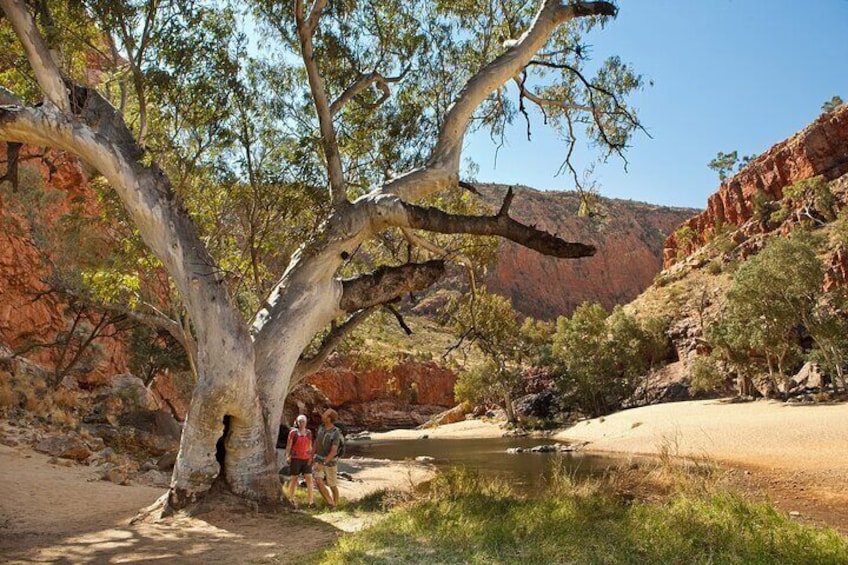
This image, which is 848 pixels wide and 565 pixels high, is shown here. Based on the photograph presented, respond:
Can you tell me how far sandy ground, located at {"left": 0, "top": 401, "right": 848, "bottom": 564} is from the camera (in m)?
4.87

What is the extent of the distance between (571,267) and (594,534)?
10206 cm

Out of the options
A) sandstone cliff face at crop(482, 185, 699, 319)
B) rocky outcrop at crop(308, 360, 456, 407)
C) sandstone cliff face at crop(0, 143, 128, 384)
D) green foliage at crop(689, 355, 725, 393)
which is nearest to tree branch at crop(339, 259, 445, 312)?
sandstone cliff face at crop(0, 143, 128, 384)

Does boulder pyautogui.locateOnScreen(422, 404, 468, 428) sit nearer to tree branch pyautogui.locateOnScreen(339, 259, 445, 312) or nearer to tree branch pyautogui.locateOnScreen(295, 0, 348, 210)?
tree branch pyautogui.locateOnScreen(339, 259, 445, 312)

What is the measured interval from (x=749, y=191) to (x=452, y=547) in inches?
2379

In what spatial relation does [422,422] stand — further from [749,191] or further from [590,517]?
[590,517]

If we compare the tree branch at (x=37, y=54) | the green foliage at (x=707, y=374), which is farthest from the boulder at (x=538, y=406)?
the tree branch at (x=37, y=54)

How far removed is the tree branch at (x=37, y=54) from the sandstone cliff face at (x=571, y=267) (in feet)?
297

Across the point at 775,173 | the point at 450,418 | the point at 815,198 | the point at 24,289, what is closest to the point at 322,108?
the point at 24,289

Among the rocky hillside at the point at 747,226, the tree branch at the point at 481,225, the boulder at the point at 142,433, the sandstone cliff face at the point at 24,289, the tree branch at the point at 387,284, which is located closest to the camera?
the tree branch at the point at 481,225

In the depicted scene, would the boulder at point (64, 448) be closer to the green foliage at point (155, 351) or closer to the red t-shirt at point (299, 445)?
the red t-shirt at point (299, 445)

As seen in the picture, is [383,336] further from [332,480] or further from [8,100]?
[8,100]

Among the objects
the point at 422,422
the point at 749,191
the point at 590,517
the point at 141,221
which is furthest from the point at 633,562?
the point at 749,191

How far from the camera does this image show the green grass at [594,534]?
12.3 feet

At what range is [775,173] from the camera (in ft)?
170
